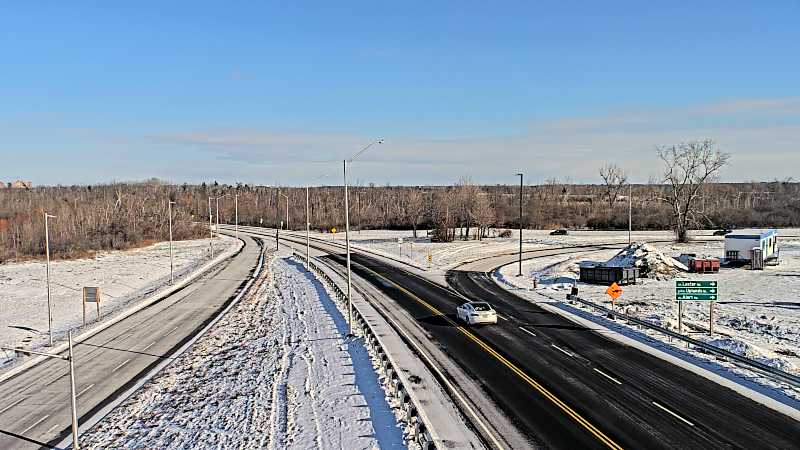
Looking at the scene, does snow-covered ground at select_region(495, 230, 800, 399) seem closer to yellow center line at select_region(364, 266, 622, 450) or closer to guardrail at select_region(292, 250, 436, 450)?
yellow center line at select_region(364, 266, 622, 450)

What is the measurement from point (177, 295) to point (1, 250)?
64579 millimetres

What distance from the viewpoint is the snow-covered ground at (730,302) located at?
27984 mm

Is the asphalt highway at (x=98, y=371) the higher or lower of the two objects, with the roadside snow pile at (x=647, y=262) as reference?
lower

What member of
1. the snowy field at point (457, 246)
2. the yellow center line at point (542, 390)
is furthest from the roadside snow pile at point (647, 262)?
the yellow center line at point (542, 390)

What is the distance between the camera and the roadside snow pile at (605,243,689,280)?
5534cm

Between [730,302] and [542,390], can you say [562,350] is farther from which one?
[730,302]

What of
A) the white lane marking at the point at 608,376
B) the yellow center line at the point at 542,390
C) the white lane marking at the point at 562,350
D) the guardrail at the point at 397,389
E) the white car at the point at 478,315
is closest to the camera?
the guardrail at the point at 397,389

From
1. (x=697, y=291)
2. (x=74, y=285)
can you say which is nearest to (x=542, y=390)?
(x=697, y=291)

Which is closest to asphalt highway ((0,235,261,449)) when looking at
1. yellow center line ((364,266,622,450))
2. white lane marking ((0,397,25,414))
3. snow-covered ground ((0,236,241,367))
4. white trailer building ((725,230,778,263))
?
white lane marking ((0,397,25,414))

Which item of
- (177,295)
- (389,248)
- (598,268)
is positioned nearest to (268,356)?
(177,295)

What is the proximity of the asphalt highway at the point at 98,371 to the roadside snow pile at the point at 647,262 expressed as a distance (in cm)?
3543

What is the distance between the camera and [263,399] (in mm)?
21688

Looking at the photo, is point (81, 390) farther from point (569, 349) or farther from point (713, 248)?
point (713, 248)

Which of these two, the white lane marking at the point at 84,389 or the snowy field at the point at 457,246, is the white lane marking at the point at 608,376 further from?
the snowy field at the point at 457,246
